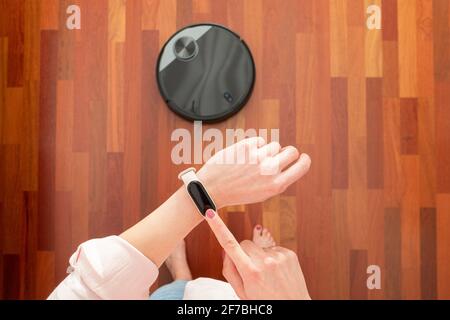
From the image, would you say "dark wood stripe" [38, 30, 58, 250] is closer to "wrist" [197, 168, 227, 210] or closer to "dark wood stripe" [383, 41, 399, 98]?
"wrist" [197, 168, 227, 210]

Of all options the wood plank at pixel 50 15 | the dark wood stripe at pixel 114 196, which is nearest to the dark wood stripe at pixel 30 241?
the dark wood stripe at pixel 114 196

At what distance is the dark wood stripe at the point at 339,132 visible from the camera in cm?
106

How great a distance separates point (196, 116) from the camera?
1043mm

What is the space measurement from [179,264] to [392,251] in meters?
0.52

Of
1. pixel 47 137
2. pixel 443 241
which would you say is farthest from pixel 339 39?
pixel 47 137

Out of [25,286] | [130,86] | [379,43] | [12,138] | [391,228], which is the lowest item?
[25,286]

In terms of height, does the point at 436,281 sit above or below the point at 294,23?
below

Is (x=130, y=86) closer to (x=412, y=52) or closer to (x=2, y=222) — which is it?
(x=2, y=222)

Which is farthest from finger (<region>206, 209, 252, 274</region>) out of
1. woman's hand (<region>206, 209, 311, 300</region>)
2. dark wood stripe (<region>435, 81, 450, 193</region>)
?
dark wood stripe (<region>435, 81, 450, 193</region>)

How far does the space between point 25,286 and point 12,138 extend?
37cm

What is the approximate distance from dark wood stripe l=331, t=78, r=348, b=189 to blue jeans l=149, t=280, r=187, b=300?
441 millimetres

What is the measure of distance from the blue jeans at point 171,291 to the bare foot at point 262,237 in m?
0.20
